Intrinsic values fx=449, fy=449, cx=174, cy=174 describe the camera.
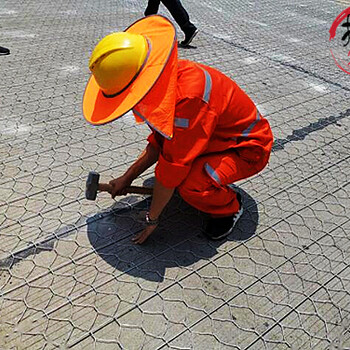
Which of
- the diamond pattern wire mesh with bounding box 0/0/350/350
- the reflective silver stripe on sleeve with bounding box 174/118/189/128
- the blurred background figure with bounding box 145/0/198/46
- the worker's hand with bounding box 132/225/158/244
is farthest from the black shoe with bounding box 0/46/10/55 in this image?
the reflective silver stripe on sleeve with bounding box 174/118/189/128

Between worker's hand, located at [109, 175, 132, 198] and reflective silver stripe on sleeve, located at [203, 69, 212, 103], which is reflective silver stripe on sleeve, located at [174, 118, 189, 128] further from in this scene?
worker's hand, located at [109, 175, 132, 198]

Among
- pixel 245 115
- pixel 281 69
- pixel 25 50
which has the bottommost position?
pixel 25 50

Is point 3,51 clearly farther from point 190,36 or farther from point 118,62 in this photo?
point 118,62

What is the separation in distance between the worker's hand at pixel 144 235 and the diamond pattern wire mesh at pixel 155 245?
3 cm

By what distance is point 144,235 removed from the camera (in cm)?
153

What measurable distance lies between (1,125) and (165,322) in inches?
53.5

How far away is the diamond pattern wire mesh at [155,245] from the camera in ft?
4.23

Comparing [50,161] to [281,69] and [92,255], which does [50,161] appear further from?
[281,69]

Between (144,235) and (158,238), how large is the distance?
0.28 ft

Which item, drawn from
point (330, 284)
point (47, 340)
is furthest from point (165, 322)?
point (330, 284)

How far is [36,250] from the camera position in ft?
4.90

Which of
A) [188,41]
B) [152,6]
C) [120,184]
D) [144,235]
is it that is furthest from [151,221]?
[152,6]

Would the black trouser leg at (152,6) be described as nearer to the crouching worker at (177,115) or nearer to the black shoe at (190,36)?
the black shoe at (190,36)

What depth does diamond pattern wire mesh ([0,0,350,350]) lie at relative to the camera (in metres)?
1.29
